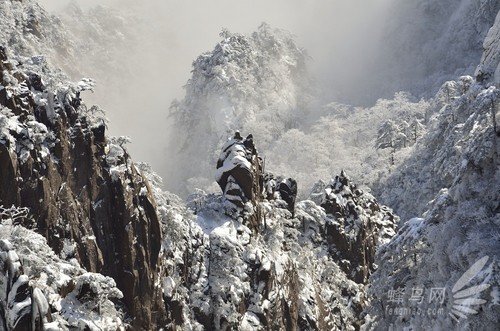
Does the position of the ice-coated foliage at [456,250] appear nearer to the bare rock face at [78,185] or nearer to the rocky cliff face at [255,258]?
the rocky cliff face at [255,258]

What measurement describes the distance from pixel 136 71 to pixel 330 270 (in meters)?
136

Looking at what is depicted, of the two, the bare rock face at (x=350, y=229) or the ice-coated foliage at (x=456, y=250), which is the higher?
the bare rock face at (x=350, y=229)

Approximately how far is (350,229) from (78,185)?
30670mm

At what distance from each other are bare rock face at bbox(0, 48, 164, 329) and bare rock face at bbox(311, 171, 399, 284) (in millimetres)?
23197

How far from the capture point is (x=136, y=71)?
178625 millimetres

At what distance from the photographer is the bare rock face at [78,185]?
29125 mm

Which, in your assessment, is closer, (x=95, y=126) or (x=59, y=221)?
(x=59, y=221)

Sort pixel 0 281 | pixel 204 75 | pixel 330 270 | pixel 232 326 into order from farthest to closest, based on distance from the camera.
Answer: pixel 204 75
pixel 330 270
pixel 232 326
pixel 0 281

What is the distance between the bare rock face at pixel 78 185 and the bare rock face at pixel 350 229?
23.2m

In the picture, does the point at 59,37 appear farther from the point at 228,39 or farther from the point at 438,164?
the point at 438,164

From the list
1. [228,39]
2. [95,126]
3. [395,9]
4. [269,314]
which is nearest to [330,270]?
[269,314]

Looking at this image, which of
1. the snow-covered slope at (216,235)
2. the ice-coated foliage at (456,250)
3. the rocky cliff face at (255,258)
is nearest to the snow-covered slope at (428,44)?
the snow-covered slope at (216,235)

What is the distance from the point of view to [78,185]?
32.1 m

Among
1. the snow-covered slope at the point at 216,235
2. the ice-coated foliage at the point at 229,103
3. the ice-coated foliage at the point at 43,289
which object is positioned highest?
the ice-coated foliage at the point at 229,103
